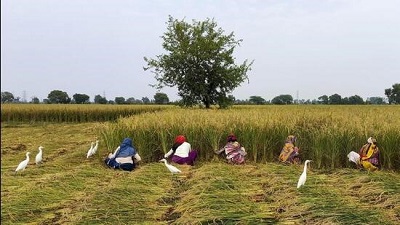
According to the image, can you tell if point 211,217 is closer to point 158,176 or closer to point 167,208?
point 167,208

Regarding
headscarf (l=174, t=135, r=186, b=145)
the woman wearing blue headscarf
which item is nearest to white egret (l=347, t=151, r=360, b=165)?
headscarf (l=174, t=135, r=186, b=145)

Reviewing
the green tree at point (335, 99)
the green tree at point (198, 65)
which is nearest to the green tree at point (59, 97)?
the green tree at point (198, 65)

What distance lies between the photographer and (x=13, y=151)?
1109cm

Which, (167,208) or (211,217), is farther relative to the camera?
(167,208)

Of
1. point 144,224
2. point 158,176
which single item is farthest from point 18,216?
point 158,176

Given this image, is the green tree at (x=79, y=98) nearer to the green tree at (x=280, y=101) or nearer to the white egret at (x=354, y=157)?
the green tree at (x=280, y=101)

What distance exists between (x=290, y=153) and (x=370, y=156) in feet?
4.90

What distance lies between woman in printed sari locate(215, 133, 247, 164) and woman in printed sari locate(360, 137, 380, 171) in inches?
91.0

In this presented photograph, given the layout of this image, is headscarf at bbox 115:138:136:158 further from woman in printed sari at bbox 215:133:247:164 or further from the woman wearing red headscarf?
woman in printed sari at bbox 215:133:247:164

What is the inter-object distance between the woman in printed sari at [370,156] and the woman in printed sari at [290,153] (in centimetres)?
124

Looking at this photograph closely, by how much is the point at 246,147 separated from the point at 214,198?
4.18 metres

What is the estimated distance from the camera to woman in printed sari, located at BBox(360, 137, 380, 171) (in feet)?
23.7

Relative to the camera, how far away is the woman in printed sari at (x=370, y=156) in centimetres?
722

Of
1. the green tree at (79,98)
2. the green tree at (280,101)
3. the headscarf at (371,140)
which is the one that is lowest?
the headscarf at (371,140)
